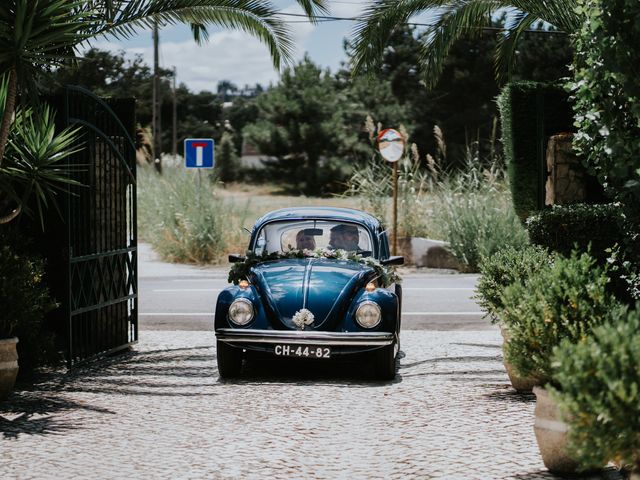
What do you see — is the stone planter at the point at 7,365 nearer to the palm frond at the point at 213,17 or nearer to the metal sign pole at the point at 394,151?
the palm frond at the point at 213,17

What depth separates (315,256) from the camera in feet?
31.3

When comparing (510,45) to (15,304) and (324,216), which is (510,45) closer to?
(324,216)

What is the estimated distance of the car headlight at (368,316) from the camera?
27.8 ft

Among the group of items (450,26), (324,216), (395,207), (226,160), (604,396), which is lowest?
(604,396)

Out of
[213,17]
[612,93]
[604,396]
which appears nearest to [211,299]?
[213,17]

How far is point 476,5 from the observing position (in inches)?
510

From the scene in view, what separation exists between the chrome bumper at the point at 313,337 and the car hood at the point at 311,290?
18 cm

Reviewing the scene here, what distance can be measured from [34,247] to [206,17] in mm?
3985

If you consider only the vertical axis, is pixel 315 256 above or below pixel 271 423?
above

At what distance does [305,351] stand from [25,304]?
234 centimetres

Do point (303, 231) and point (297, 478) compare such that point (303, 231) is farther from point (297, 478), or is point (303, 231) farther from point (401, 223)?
point (401, 223)

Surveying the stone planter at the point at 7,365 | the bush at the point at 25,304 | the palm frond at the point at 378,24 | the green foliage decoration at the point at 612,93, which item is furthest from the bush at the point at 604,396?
the palm frond at the point at 378,24

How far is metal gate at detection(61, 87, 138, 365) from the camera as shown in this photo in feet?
30.3

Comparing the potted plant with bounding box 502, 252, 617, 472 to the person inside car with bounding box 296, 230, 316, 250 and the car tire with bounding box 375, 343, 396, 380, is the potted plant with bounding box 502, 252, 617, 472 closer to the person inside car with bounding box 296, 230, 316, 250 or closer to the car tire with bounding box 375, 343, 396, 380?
the car tire with bounding box 375, 343, 396, 380
